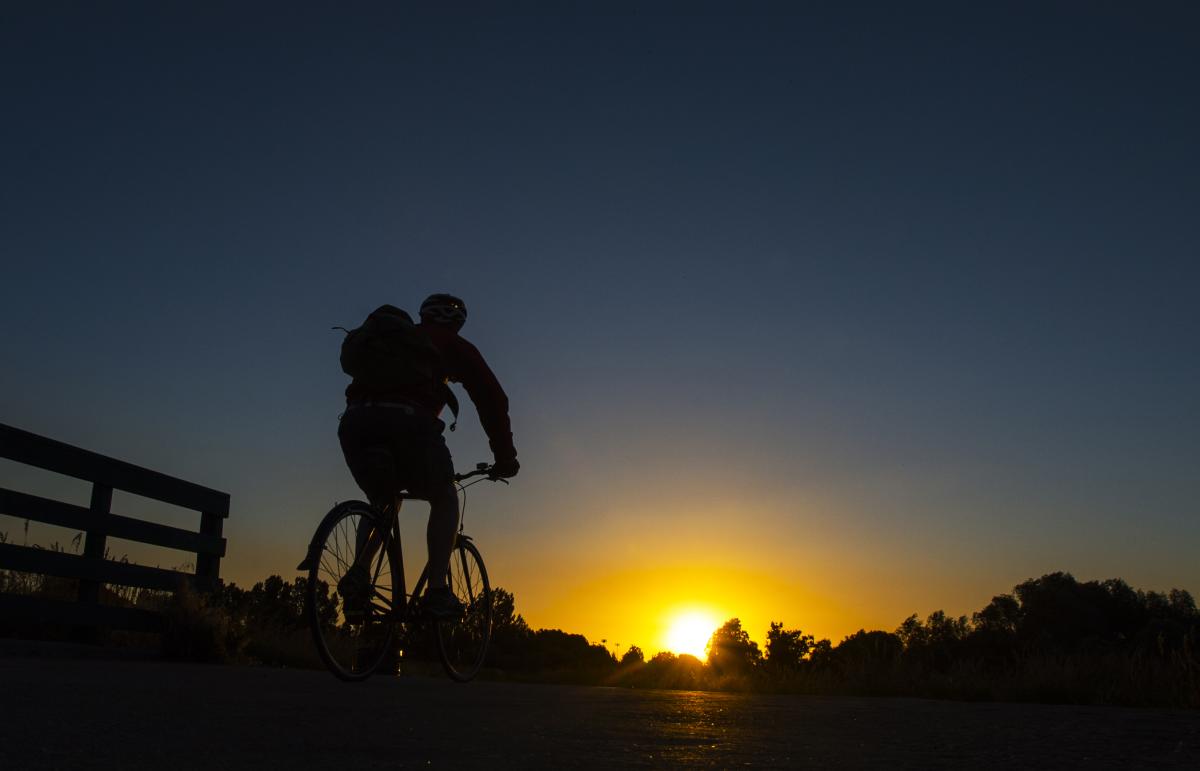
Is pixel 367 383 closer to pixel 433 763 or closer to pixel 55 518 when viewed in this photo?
pixel 433 763

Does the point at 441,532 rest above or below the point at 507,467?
below

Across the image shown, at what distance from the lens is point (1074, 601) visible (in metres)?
66.6

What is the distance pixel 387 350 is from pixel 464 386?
2.55ft

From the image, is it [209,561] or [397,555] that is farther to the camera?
[209,561]

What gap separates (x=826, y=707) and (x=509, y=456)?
8.12 feet

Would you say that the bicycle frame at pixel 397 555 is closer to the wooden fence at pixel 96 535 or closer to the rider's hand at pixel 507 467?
the rider's hand at pixel 507 467

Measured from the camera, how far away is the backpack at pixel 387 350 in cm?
527

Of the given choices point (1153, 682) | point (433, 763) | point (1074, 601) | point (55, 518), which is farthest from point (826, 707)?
point (1074, 601)

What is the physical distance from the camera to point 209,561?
1097cm

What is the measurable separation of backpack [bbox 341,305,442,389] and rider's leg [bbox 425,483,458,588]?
821 mm

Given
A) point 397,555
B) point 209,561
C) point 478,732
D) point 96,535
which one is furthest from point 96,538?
point 478,732

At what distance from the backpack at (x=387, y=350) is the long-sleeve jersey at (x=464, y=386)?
0.10 m

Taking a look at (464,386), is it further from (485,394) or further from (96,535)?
(96,535)

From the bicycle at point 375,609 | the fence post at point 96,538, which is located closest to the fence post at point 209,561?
the fence post at point 96,538
